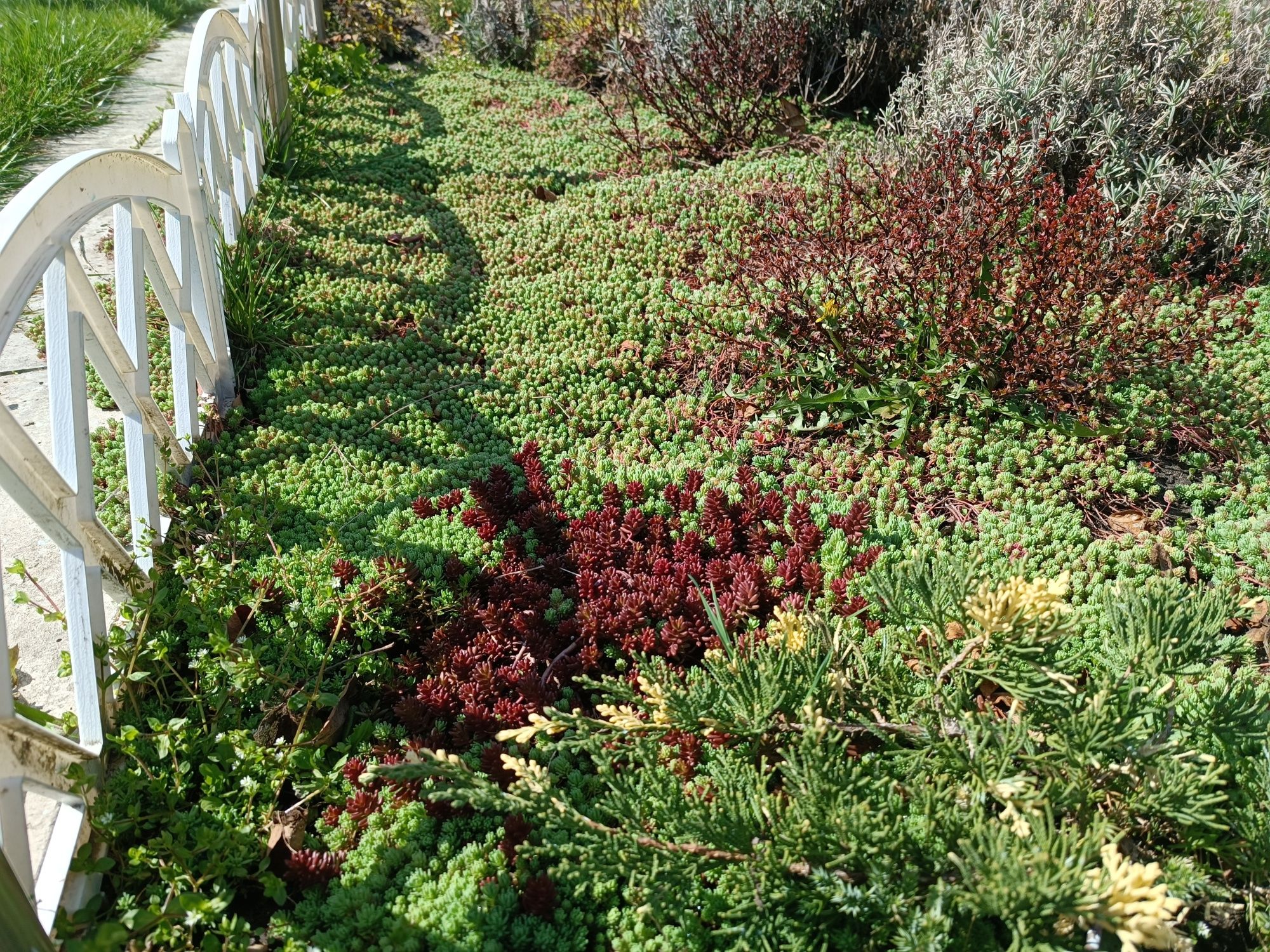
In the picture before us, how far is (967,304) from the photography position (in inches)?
138

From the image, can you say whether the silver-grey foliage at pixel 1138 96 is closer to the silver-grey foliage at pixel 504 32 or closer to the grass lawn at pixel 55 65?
the silver-grey foliage at pixel 504 32

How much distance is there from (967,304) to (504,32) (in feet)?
25.4

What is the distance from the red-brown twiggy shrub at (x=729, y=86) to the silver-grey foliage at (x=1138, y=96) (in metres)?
1.28

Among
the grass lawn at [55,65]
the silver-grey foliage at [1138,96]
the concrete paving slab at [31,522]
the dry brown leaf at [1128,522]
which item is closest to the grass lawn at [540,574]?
the dry brown leaf at [1128,522]

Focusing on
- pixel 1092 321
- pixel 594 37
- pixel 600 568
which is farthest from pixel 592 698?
pixel 594 37

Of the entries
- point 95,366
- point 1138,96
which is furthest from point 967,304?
point 95,366

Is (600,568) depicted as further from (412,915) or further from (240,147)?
(240,147)

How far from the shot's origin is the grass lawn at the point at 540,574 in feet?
6.57

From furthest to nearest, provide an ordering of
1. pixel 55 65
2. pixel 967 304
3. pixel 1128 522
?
pixel 55 65, pixel 967 304, pixel 1128 522

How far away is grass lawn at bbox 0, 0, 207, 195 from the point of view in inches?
244

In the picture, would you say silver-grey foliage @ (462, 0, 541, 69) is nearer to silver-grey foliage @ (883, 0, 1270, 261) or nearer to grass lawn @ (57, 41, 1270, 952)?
grass lawn @ (57, 41, 1270, 952)

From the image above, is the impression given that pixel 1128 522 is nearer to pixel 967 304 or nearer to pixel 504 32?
pixel 967 304

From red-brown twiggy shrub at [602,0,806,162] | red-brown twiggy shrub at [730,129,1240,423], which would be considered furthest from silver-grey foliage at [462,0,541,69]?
red-brown twiggy shrub at [730,129,1240,423]

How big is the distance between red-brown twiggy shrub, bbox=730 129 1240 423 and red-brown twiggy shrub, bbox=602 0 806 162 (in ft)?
7.86
